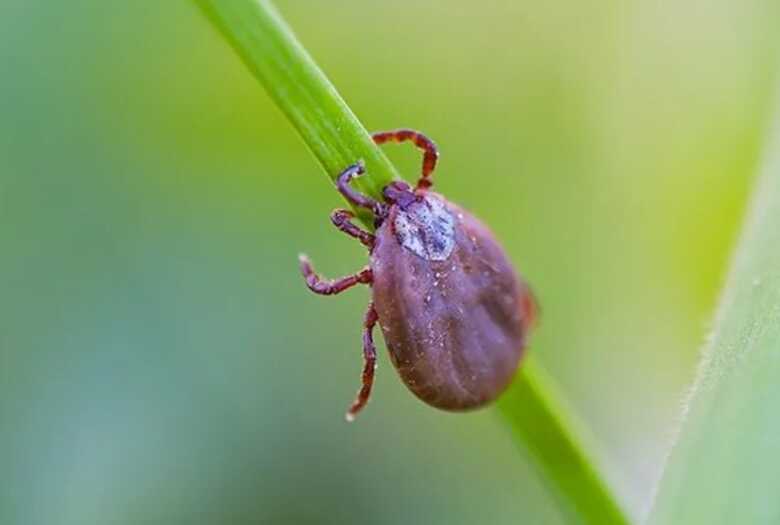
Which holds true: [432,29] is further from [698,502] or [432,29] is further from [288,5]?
[698,502]

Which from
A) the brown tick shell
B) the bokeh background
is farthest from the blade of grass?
the bokeh background

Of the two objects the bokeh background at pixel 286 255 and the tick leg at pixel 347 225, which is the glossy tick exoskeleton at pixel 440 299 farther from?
the bokeh background at pixel 286 255

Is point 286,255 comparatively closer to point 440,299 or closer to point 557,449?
point 440,299

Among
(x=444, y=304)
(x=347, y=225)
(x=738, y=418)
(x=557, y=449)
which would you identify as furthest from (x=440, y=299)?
(x=738, y=418)

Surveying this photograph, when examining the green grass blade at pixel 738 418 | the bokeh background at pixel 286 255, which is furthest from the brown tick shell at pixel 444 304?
the bokeh background at pixel 286 255

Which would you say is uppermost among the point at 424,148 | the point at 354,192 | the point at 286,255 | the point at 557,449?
the point at 354,192

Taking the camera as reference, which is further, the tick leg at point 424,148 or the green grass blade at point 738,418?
the tick leg at point 424,148
